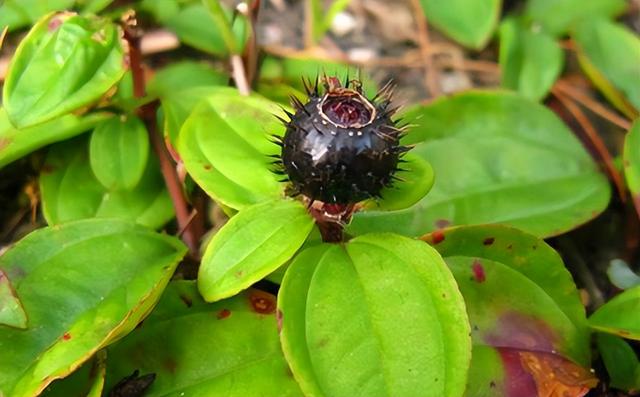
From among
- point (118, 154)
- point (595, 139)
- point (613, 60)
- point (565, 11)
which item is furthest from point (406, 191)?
point (565, 11)

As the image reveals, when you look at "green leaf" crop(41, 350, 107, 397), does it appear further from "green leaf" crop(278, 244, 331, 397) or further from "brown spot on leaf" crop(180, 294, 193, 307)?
"green leaf" crop(278, 244, 331, 397)

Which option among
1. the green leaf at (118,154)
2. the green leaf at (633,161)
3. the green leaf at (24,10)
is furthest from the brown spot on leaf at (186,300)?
the green leaf at (633,161)

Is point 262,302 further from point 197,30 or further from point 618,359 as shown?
point 197,30

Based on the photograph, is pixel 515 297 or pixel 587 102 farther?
pixel 587 102

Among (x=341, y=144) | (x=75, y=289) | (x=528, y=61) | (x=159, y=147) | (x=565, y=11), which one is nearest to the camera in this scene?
(x=341, y=144)

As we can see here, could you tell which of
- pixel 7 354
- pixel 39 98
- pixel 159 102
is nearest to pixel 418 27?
pixel 159 102

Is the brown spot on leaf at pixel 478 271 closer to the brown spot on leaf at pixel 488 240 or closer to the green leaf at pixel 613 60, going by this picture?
the brown spot on leaf at pixel 488 240

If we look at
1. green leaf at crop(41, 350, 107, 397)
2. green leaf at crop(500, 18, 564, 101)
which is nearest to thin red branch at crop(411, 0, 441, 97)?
green leaf at crop(500, 18, 564, 101)

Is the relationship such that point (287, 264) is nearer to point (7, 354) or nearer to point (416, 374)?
point (416, 374)
